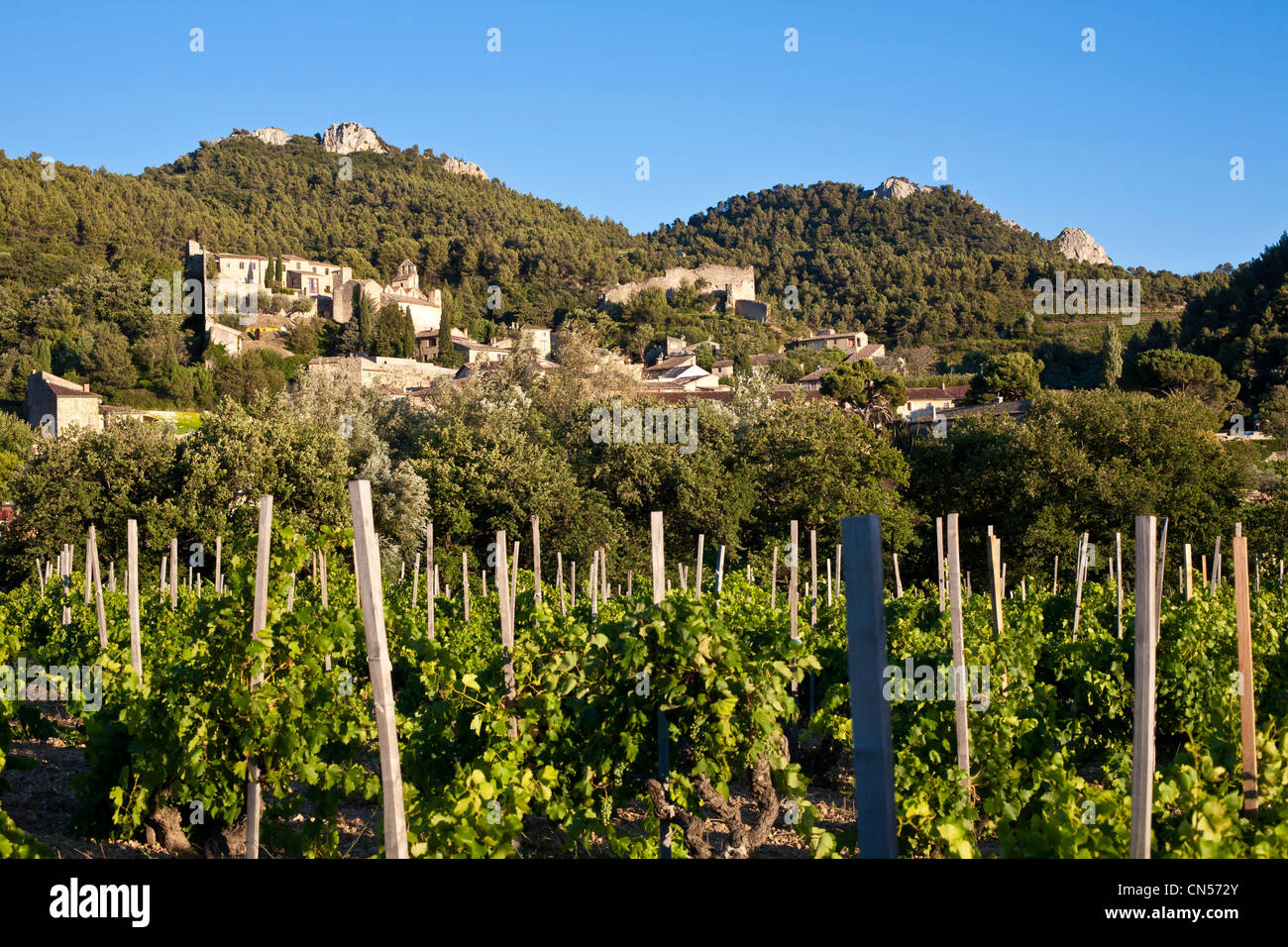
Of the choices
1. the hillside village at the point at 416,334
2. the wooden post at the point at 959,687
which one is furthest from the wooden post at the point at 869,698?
the hillside village at the point at 416,334

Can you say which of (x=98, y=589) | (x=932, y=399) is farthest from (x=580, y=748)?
(x=932, y=399)

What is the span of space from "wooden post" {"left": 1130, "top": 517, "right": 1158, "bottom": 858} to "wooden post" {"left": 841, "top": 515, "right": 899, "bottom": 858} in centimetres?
101

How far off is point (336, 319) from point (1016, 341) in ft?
176

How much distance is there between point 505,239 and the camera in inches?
4090

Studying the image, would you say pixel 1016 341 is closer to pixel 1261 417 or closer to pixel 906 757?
pixel 1261 417

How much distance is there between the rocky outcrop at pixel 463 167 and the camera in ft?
460

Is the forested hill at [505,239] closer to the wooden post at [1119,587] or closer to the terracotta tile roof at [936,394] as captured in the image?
the terracotta tile roof at [936,394]

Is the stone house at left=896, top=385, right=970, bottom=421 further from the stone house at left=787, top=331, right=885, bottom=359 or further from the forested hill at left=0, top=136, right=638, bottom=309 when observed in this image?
the forested hill at left=0, top=136, right=638, bottom=309

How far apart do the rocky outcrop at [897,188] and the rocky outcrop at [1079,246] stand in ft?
69.7

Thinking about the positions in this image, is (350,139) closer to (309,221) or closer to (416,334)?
(309,221)

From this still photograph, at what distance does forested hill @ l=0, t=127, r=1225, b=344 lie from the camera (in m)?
76.8

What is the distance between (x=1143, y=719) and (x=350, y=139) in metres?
→ 157
